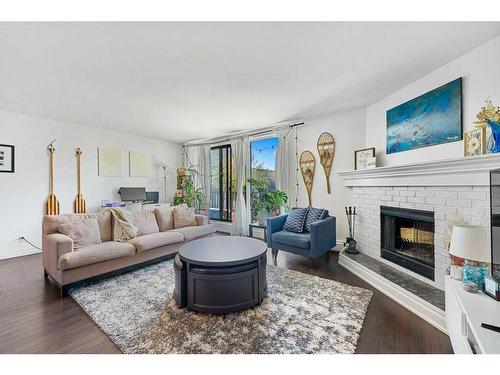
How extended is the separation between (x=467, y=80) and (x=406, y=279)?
212 centimetres

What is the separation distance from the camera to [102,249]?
8.63 ft

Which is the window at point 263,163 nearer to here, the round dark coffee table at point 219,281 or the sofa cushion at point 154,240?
the sofa cushion at point 154,240

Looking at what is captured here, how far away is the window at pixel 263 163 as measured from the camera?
489cm

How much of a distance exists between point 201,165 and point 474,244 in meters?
5.57

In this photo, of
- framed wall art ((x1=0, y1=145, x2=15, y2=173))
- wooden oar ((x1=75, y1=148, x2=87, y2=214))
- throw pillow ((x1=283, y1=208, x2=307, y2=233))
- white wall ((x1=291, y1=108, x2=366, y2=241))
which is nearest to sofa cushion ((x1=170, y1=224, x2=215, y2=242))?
throw pillow ((x1=283, y1=208, x2=307, y2=233))

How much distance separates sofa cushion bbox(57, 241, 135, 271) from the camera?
234 cm

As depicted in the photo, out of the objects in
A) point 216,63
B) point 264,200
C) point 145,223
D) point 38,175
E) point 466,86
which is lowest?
point 145,223

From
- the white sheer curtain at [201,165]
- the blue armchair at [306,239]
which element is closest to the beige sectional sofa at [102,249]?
the blue armchair at [306,239]

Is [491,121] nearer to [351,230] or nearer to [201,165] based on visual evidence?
[351,230]

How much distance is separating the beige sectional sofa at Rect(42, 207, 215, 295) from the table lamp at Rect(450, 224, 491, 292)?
130 inches

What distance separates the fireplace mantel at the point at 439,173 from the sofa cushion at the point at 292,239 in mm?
1252

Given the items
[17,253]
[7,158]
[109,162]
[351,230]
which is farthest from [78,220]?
[351,230]

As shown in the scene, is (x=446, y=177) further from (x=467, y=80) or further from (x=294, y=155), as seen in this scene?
(x=294, y=155)
